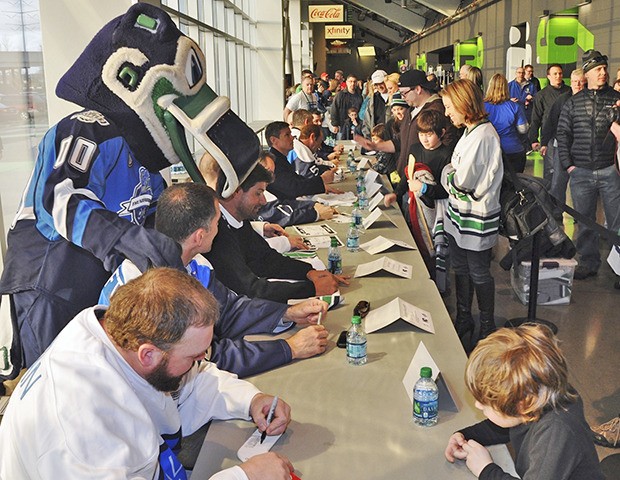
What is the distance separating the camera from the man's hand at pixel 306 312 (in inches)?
103

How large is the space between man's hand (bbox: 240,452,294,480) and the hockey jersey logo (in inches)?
28.1

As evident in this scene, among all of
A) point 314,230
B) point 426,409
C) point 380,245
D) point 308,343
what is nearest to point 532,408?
point 426,409

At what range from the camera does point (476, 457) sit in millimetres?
1633

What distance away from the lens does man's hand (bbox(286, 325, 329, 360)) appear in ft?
7.64

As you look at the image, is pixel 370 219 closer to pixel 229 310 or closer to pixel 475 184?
pixel 475 184

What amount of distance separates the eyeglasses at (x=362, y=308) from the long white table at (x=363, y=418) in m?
0.06

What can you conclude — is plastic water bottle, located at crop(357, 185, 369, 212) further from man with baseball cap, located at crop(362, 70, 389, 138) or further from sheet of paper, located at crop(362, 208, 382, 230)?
man with baseball cap, located at crop(362, 70, 389, 138)

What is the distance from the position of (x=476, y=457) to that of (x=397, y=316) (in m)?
0.91

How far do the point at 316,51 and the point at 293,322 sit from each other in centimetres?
3557

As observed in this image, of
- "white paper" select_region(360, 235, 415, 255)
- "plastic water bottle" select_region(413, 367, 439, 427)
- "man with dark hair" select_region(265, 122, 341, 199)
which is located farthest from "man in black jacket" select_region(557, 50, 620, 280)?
"plastic water bottle" select_region(413, 367, 439, 427)

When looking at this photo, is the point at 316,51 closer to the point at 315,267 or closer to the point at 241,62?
the point at 241,62

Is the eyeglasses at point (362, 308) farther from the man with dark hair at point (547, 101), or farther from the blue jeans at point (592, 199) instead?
the man with dark hair at point (547, 101)

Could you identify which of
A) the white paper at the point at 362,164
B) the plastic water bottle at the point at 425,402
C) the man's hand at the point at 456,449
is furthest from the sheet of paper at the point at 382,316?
the white paper at the point at 362,164

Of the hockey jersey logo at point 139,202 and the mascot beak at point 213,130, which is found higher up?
the mascot beak at point 213,130
